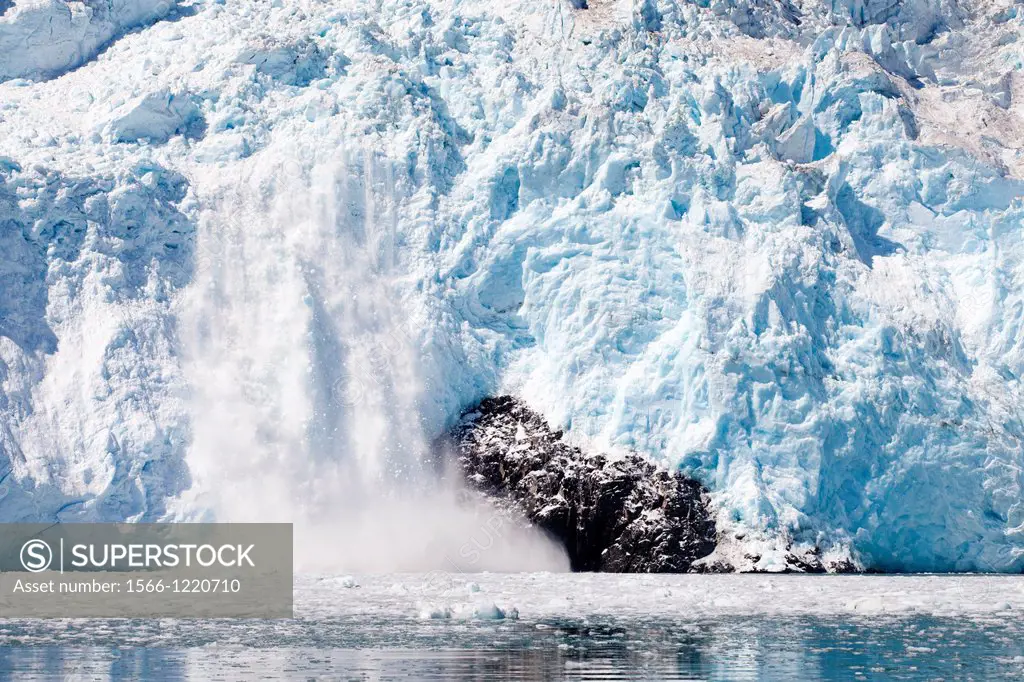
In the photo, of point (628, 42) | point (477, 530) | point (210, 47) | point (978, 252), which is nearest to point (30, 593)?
point (477, 530)

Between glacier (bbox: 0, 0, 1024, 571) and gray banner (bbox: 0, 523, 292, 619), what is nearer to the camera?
gray banner (bbox: 0, 523, 292, 619)

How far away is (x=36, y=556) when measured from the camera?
2886 centimetres

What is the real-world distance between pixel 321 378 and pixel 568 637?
1652 centimetres

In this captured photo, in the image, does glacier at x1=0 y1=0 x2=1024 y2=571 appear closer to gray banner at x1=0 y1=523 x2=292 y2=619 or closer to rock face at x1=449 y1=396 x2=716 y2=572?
gray banner at x1=0 y1=523 x2=292 y2=619

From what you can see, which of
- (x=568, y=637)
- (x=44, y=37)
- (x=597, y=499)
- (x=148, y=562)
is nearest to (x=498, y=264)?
(x=597, y=499)

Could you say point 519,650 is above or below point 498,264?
below

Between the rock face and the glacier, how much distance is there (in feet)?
2.23

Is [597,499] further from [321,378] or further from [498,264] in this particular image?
[321,378]

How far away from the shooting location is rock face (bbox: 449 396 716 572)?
97.6 ft

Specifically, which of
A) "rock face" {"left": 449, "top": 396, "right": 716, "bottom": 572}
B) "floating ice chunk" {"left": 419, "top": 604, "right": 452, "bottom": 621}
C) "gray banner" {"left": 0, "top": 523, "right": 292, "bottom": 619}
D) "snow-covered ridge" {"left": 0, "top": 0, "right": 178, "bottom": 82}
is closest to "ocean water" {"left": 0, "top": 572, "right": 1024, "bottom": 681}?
"floating ice chunk" {"left": 419, "top": 604, "right": 452, "bottom": 621}

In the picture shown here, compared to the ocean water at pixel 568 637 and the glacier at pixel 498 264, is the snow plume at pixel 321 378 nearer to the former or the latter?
the glacier at pixel 498 264

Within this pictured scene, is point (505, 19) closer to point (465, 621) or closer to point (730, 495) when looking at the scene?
point (730, 495)

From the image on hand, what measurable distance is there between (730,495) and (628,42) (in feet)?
44.1

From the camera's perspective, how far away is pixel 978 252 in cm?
3444
